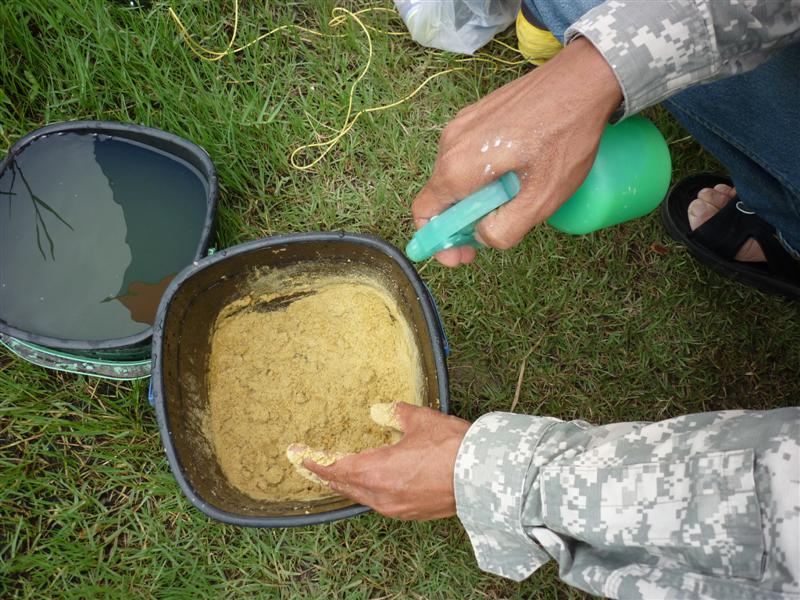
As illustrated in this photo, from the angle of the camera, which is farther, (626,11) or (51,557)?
(51,557)

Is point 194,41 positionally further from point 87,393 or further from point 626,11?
point 626,11

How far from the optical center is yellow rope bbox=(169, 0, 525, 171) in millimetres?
1581

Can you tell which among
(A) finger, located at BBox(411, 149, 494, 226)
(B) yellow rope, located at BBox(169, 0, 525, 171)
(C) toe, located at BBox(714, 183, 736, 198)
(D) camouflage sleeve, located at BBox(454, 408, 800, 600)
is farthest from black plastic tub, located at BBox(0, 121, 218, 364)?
(C) toe, located at BBox(714, 183, 736, 198)

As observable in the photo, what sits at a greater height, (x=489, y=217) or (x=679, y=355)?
(x=489, y=217)

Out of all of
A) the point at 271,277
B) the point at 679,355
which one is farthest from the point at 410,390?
the point at 679,355

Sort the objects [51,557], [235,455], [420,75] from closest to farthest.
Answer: [235,455] → [51,557] → [420,75]

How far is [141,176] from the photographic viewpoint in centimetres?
145

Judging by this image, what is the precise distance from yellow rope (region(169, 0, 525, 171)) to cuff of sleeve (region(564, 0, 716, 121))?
853 millimetres

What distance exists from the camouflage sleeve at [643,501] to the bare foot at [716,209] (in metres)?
0.86

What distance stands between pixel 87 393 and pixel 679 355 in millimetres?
1482

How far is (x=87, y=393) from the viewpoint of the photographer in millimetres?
1449

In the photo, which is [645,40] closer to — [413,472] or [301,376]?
[413,472]

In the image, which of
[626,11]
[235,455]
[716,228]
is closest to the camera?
[626,11]

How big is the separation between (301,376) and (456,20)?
3.27ft
